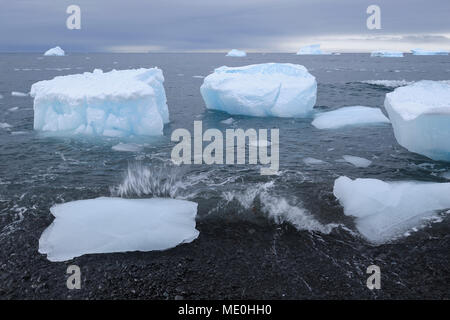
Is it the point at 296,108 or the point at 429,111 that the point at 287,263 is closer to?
the point at 429,111

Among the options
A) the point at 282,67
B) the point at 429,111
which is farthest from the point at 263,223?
the point at 282,67

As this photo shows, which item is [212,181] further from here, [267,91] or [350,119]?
[350,119]

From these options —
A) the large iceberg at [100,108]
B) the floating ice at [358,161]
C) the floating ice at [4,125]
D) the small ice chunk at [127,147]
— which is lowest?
the floating ice at [358,161]

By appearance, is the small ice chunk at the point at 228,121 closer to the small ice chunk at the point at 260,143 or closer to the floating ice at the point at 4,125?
the small ice chunk at the point at 260,143

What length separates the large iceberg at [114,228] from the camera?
6.12 m

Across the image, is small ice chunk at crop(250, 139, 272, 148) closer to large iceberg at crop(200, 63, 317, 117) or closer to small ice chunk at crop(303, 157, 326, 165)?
small ice chunk at crop(303, 157, 326, 165)

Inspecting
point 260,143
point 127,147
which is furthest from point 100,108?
point 260,143

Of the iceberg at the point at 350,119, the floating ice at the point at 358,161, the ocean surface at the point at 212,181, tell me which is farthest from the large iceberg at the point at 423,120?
the iceberg at the point at 350,119

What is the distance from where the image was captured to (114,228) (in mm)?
6438

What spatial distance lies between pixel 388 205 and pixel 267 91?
11253mm

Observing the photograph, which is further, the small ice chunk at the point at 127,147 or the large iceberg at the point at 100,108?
the large iceberg at the point at 100,108

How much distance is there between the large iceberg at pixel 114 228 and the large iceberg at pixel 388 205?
333 centimetres

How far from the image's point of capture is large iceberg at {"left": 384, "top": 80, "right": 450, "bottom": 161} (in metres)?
9.93

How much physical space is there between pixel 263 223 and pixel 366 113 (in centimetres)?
1212
